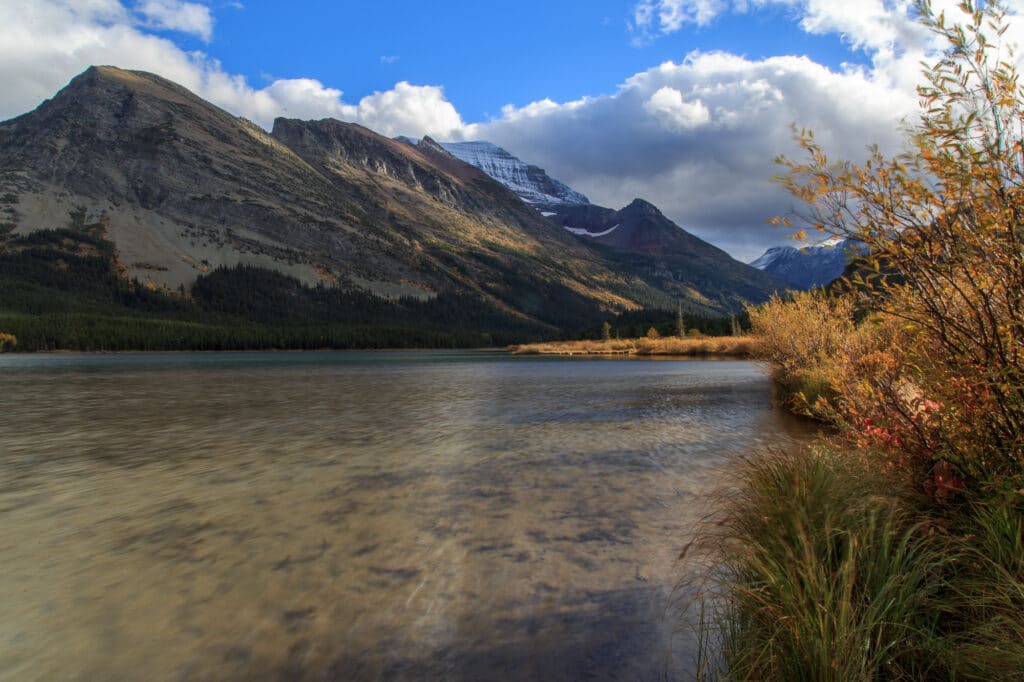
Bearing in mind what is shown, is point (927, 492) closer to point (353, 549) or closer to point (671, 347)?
point (353, 549)

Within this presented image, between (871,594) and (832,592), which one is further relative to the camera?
(871,594)

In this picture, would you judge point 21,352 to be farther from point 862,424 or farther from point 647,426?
point 862,424

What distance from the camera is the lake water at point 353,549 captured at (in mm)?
6008

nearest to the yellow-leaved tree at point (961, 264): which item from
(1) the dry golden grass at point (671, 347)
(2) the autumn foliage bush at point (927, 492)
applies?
(2) the autumn foliage bush at point (927, 492)

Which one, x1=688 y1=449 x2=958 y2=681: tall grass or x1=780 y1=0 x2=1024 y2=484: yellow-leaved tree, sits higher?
x1=780 y1=0 x2=1024 y2=484: yellow-leaved tree

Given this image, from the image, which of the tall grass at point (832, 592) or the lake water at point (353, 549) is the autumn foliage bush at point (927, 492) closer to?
the tall grass at point (832, 592)

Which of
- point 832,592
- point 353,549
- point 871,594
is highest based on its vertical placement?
point 832,592

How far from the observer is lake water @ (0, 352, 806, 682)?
6.01 meters

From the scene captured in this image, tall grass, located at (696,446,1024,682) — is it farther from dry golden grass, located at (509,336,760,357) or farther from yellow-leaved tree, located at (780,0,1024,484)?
dry golden grass, located at (509,336,760,357)

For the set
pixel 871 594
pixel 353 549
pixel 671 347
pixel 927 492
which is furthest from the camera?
pixel 671 347

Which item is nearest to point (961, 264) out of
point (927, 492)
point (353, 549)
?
point (927, 492)

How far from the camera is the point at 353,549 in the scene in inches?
359

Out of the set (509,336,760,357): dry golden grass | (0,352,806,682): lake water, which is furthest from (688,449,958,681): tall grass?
(509,336,760,357): dry golden grass

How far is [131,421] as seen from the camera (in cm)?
2483
